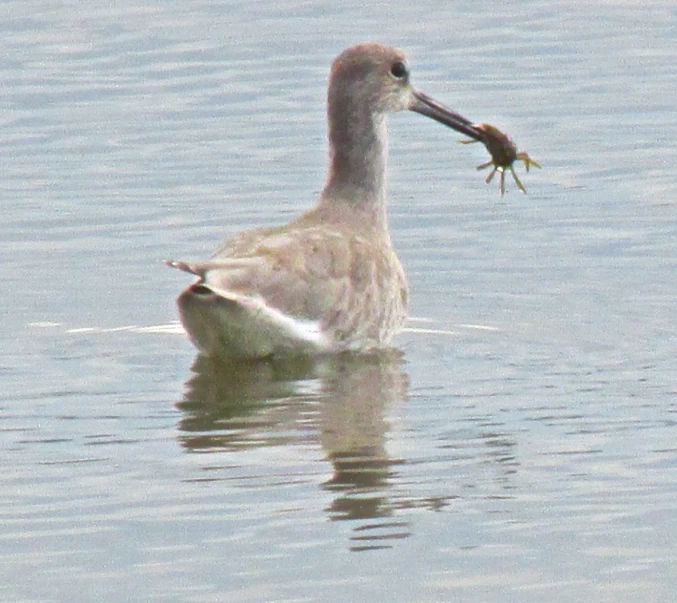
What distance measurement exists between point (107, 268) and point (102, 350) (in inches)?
61.2

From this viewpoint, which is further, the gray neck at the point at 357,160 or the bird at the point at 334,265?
the gray neck at the point at 357,160

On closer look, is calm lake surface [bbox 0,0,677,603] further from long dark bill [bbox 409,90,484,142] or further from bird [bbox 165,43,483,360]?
long dark bill [bbox 409,90,484,142]

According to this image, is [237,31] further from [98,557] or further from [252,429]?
[98,557]

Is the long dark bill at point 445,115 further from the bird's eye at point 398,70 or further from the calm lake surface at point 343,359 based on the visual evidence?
the calm lake surface at point 343,359

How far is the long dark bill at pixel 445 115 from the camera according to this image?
40.2ft

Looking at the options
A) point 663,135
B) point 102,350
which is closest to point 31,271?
point 102,350

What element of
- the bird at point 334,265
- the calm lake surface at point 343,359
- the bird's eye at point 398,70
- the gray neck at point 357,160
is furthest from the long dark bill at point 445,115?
the calm lake surface at point 343,359

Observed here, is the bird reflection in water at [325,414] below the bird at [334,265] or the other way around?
below

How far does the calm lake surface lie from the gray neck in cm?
59

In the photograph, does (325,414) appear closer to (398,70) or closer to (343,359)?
(343,359)

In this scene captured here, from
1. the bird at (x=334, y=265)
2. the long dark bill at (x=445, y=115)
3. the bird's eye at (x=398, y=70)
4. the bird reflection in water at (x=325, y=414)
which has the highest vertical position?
the bird's eye at (x=398, y=70)

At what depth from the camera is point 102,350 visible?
439 inches

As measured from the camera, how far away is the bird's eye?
1226cm

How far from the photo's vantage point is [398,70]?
40.3 feet
